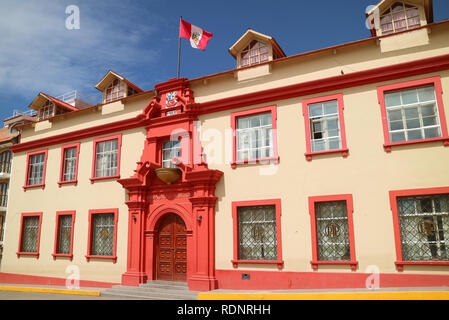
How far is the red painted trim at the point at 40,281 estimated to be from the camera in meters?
15.6

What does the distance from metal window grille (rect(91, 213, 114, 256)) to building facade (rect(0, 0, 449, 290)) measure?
7 centimetres

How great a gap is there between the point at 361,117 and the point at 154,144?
8.29m

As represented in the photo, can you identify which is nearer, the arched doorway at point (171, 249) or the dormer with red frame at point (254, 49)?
the arched doorway at point (171, 249)

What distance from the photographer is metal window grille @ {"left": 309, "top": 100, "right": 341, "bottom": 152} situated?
493 inches

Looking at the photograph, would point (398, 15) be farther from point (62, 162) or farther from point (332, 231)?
point (62, 162)

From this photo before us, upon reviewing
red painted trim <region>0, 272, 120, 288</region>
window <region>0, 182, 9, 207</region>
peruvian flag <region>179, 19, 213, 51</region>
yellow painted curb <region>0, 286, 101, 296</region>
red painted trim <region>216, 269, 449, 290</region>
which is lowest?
yellow painted curb <region>0, 286, 101, 296</region>

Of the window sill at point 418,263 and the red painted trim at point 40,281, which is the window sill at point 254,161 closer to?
the window sill at point 418,263

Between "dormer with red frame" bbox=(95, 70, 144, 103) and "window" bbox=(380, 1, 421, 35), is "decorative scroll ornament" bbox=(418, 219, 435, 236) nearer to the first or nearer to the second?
"window" bbox=(380, 1, 421, 35)

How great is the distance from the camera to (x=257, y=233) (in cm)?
1299

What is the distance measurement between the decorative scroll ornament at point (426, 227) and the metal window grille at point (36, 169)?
17207mm

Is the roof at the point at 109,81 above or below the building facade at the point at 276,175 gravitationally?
above

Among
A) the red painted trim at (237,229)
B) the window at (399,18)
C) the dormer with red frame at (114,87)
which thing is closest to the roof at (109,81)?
the dormer with red frame at (114,87)

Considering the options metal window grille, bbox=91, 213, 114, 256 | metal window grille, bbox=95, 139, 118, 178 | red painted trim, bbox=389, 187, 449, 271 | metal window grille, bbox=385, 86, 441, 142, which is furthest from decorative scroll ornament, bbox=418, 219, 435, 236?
metal window grille, bbox=95, 139, 118, 178
